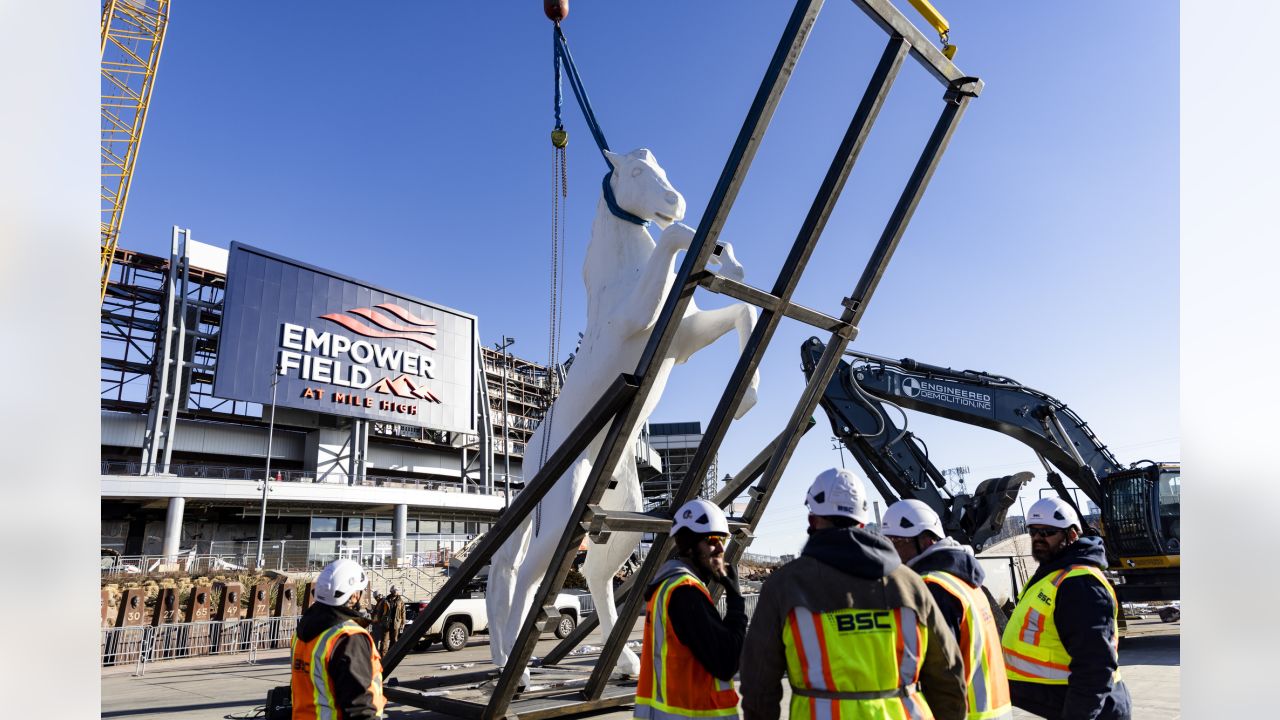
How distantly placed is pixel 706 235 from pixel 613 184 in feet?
6.70

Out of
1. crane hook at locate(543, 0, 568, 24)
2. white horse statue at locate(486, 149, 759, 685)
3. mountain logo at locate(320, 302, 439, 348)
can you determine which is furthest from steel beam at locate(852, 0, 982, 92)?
mountain logo at locate(320, 302, 439, 348)

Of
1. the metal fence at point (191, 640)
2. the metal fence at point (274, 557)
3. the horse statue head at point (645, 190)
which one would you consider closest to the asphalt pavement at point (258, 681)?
the metal fence at point (191, 640)

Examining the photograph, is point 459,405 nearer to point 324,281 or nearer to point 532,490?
point 324,281

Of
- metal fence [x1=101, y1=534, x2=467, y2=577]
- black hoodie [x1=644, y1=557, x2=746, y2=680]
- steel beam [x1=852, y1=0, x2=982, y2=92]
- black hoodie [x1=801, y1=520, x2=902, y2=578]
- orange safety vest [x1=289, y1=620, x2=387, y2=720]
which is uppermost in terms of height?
steel beam [x1=852, y1=0, x2=982, y2=92]

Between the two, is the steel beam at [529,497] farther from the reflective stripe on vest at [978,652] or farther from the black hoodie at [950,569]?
the reflective stripe on vest at [978,652]

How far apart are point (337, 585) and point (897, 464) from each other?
1356 centimetres

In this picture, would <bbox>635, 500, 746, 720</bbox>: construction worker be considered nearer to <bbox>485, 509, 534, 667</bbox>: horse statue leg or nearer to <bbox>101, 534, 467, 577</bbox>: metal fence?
<bbox>485, 509, 534, 667</bbox>: horse statue leg

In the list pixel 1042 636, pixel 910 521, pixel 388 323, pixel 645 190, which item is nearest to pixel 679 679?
pixel 910 521

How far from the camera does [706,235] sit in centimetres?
568

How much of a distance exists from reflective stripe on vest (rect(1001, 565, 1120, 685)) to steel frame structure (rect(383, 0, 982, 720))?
2.56 metres

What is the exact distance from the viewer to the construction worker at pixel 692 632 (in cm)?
322

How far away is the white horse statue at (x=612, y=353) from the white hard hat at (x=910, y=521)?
2742 millimetres

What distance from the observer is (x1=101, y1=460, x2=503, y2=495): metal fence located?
39219 mm

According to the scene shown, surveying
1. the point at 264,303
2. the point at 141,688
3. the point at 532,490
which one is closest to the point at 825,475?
the point at 532,490
